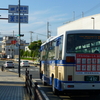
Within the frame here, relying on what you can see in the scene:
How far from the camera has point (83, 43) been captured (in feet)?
35.9

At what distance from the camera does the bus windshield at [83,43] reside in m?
10.9

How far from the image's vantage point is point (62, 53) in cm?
1097

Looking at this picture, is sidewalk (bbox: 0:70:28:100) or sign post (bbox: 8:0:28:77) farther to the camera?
sign post (bbox: 8:0:28:77)

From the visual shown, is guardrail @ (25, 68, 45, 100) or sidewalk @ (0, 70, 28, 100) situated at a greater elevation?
guardrail @ (25, 68, 45, 100)

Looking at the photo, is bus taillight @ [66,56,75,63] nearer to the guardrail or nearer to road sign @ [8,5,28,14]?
the guardrail

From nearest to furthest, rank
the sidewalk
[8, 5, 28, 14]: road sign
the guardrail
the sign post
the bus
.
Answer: the guardrail
the bus
the sidewalk
[8, 5, 28, 14]: road sign
the sign post

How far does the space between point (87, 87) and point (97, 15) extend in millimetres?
49988

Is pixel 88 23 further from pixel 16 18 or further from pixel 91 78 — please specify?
pixel 91 78

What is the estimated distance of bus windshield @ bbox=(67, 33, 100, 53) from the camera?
1085 cm

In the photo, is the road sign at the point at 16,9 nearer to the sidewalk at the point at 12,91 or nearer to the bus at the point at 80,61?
the sidewalk at the point at 12,91

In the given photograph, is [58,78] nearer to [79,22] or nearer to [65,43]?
[65,43]

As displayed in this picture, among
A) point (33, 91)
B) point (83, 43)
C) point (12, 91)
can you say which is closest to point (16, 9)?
point (12, 91)

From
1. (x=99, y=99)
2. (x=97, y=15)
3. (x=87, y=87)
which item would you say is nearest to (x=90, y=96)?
(x=99, y=99)

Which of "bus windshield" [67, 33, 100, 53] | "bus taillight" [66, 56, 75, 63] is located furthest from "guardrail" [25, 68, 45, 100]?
"bus windshield" [67, 33, 100, 53]
